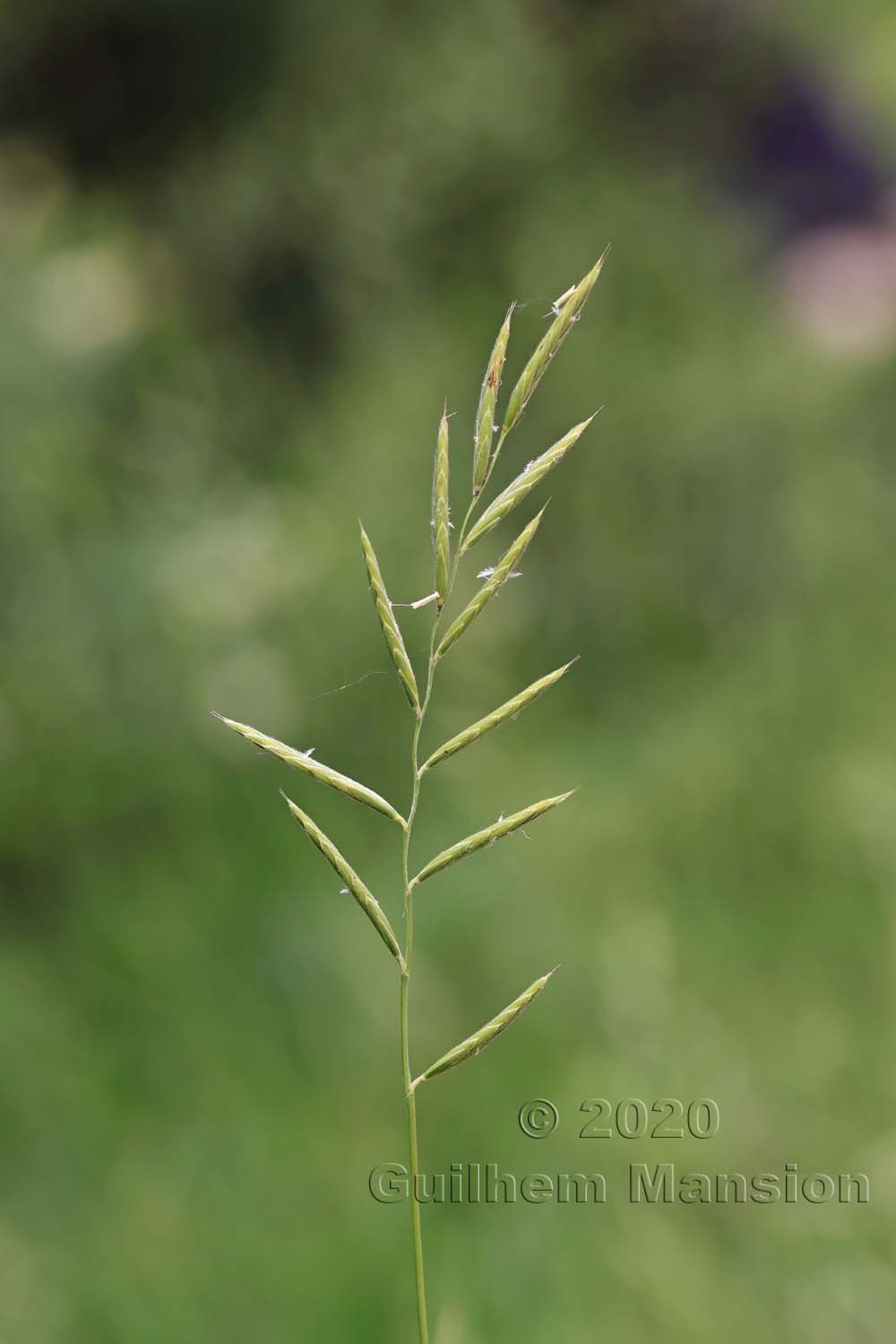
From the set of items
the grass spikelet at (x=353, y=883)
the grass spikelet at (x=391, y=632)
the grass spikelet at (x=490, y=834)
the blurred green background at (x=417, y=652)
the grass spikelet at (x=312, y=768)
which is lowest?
the grass spikelet at (x=353, y=883)

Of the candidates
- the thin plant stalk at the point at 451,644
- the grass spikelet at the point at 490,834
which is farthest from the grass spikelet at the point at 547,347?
the grass spikelet at the point at 490,834

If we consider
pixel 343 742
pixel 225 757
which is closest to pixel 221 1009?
pixel 225 757

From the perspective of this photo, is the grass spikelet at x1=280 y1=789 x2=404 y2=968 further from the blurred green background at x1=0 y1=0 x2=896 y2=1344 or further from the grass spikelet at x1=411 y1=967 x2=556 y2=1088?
the blurred green background at x1=0 y1=0 x2=896 y2=1344

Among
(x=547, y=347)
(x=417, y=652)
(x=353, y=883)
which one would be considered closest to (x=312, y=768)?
(x=353, y=883)

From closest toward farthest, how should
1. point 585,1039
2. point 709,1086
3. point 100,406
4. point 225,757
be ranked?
1. point 709,1086
2. point 585,1039
3. point 225,757
4. point 100,406

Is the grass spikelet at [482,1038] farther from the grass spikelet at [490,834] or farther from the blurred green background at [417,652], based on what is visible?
the blurred green background at [417,652]

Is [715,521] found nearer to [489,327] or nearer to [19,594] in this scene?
[489,327]
